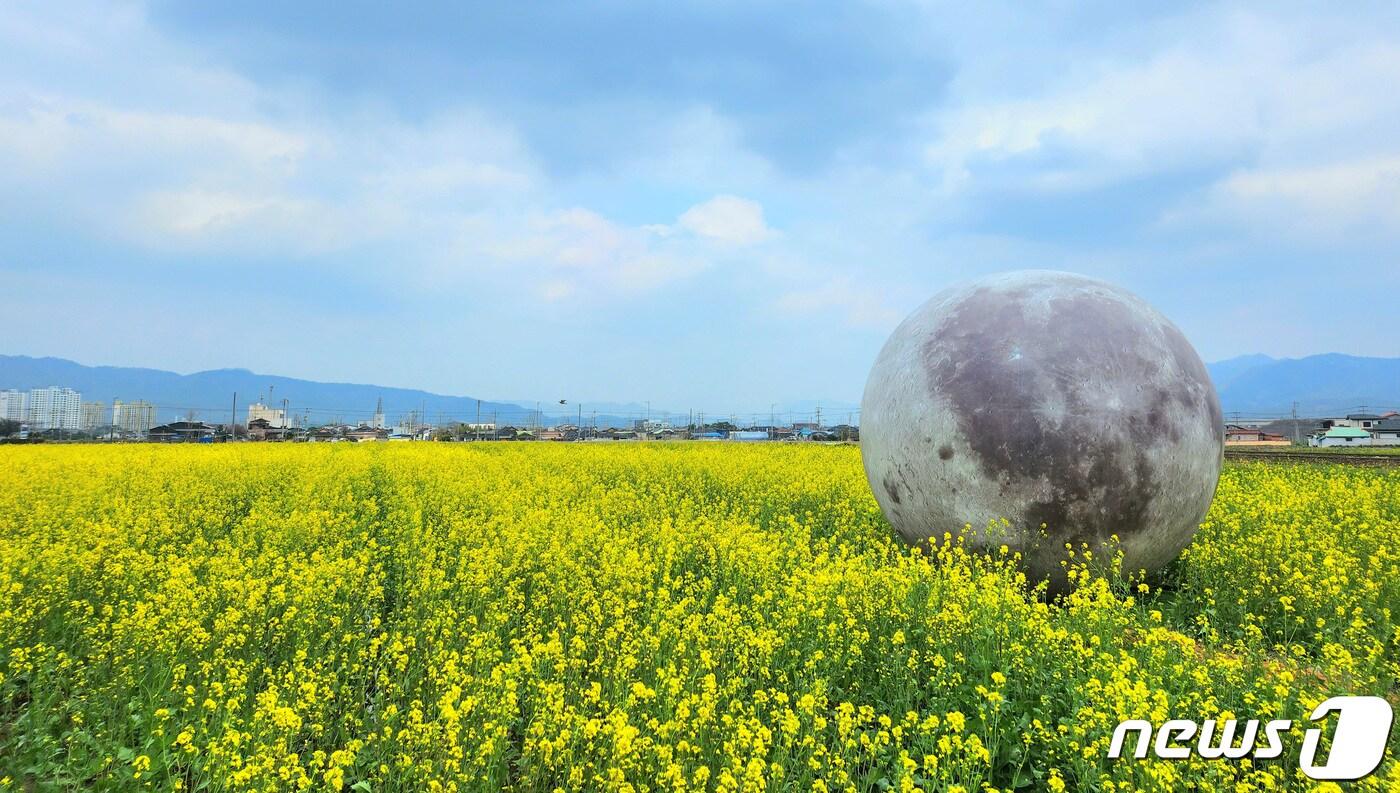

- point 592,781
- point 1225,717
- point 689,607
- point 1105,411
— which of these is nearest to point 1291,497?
point 1105,411

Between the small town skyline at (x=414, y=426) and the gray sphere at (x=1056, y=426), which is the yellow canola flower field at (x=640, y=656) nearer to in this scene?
the gray sphere at (x=1056, y=426)

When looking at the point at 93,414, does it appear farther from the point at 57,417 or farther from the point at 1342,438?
the point at 1342,438

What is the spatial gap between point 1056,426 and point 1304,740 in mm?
2789

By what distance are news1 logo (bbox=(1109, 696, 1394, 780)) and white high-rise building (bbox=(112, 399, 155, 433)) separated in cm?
5410

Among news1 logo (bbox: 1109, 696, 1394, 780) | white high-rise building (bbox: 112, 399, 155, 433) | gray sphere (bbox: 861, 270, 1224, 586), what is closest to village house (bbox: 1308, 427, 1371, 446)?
gray sphere (bbox: 861, 270, 1224, 586)

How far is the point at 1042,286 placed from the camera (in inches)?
249

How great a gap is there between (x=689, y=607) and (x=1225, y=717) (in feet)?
10.9

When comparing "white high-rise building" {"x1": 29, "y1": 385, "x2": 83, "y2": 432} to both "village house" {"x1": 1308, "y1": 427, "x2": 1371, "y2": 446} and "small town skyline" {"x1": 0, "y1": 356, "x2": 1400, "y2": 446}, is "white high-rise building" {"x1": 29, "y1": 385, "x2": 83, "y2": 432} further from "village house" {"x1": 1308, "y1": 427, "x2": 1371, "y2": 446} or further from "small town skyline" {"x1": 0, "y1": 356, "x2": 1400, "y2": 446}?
"village house" {"x1": 1308, "y1": 427, "x2": 1371, "y2": 446}

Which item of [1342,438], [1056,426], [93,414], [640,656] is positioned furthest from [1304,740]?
[93,414]

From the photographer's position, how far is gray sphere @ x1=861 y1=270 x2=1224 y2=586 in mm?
5586

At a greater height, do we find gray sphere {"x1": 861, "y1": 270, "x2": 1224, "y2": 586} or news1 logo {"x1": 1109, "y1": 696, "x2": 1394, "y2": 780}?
gray sphere {"x1": 861, "y1": 270, "x2": 1224, "y2": 586}

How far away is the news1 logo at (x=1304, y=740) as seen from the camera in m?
2.98

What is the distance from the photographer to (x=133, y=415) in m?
45.0

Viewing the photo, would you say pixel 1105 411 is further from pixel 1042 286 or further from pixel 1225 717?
pixel 1225 717
